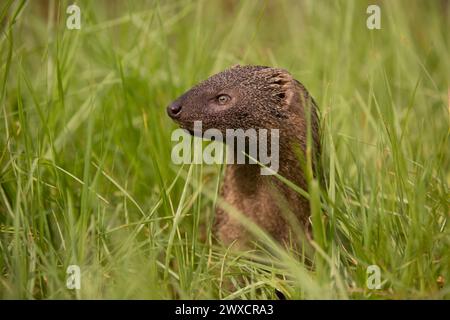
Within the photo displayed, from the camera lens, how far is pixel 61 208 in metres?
2.71

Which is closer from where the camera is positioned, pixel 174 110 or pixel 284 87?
pixel 174 110

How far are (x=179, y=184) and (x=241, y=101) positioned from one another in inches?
23.0

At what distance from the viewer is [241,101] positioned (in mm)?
2979

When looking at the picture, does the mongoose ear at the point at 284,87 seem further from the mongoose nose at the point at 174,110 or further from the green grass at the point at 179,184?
the mongoose nose at the point at 174,110

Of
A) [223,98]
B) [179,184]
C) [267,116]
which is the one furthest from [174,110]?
[179,184]

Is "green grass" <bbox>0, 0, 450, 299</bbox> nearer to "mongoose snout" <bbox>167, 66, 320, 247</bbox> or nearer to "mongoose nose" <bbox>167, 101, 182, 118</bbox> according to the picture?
"mongoose snout" <bbox>167, 66, 320, 247</bbox>

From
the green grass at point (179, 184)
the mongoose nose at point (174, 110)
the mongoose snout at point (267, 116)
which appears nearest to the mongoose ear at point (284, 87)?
the mongoose snout at point (267, 116)

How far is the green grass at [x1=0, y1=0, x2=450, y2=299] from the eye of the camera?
2404 mm

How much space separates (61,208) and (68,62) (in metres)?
1.02

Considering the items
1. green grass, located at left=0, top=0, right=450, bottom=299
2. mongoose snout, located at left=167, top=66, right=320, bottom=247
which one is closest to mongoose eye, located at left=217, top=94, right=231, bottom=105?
mongoose snout, located at left=167, top=66, right=320, bottom=247

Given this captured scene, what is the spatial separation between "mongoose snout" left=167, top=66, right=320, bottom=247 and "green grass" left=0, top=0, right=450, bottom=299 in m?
0.12

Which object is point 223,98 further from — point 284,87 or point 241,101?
point 284,87

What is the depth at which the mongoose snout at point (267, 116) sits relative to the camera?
116 inches
